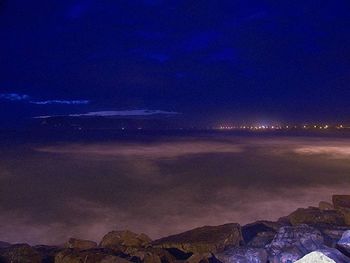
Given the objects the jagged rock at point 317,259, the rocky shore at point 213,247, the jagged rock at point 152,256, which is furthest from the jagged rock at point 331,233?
the jagged rock at point 152,256

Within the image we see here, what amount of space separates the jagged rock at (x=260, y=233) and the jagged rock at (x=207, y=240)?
0.51 m

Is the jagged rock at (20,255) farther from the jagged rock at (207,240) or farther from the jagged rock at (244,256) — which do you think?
the jagged rock at (244,256)

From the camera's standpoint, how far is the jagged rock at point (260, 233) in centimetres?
965

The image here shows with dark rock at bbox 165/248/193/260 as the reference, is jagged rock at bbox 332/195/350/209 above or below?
above

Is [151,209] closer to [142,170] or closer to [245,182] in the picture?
[245,182]

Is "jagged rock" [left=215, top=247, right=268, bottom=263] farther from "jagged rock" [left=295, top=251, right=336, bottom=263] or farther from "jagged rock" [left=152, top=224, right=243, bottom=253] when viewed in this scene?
"jagged rock" [left=295, top=251, right=336, bottom=263]

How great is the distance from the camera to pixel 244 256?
7910 millimetres

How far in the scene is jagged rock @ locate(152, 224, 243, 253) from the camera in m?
9.03

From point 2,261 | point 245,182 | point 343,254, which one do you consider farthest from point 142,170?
point 343,254

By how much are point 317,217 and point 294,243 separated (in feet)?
11.0

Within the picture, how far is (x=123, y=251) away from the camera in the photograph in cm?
918

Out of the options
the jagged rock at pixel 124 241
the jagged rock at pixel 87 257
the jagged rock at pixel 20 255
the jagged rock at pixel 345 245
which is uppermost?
the jagged rock at pixel 345 245

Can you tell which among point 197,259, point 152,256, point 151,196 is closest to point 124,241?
point 152,256

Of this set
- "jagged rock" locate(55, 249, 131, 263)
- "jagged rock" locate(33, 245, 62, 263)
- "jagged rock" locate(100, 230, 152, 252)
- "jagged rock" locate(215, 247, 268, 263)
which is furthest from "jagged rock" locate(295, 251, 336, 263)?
"jagged rock" locate(33, 245, 62, 263)
